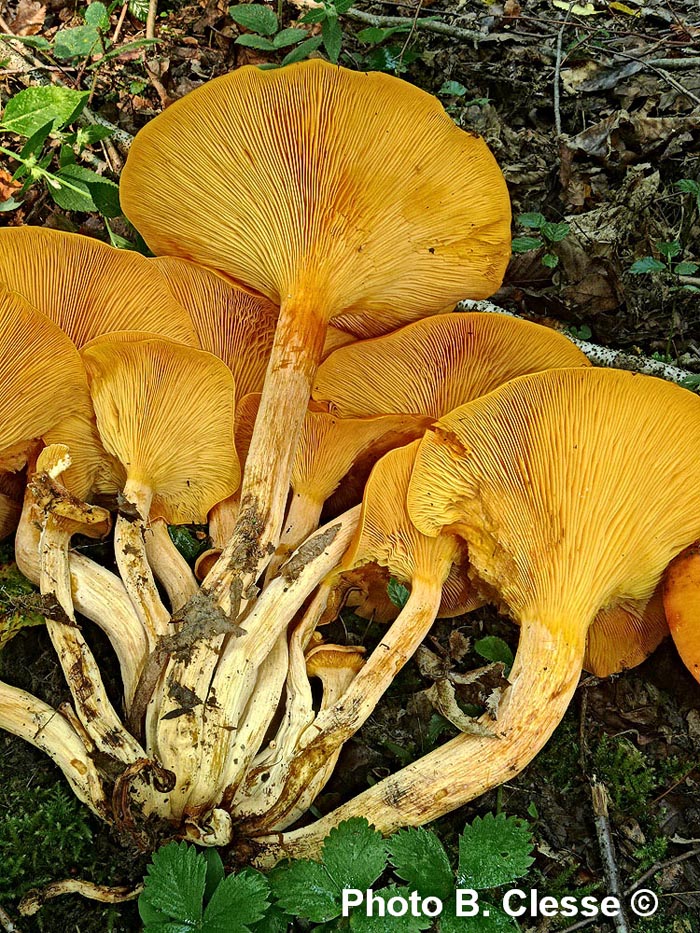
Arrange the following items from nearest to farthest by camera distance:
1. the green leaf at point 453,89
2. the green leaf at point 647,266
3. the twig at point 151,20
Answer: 1. the green leaf at point 647,266
2. the green leaf at point 453,89
3. the twig at point 151,20

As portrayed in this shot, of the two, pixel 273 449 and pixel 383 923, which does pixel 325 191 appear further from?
pixel 383 923

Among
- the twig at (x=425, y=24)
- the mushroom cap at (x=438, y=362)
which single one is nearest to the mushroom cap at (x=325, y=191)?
the mushroom cap at (x=438, y=362)

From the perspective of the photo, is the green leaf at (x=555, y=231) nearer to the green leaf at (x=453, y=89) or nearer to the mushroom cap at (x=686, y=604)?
the green leaf at (x=453, y=89)

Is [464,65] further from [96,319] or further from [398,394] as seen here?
[96,319]

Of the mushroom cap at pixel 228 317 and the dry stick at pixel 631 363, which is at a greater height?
the mushroom cap at pixel 228 317

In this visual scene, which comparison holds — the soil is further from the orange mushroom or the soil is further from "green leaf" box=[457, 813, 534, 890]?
the orange mushroom

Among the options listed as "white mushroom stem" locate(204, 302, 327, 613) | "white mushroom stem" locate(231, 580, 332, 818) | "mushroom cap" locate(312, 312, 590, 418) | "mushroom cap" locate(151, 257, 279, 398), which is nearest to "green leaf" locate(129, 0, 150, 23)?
"mushroom cap" locate(151, 257, 279, 398)

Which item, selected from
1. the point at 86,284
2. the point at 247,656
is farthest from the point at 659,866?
the point at 86,284
